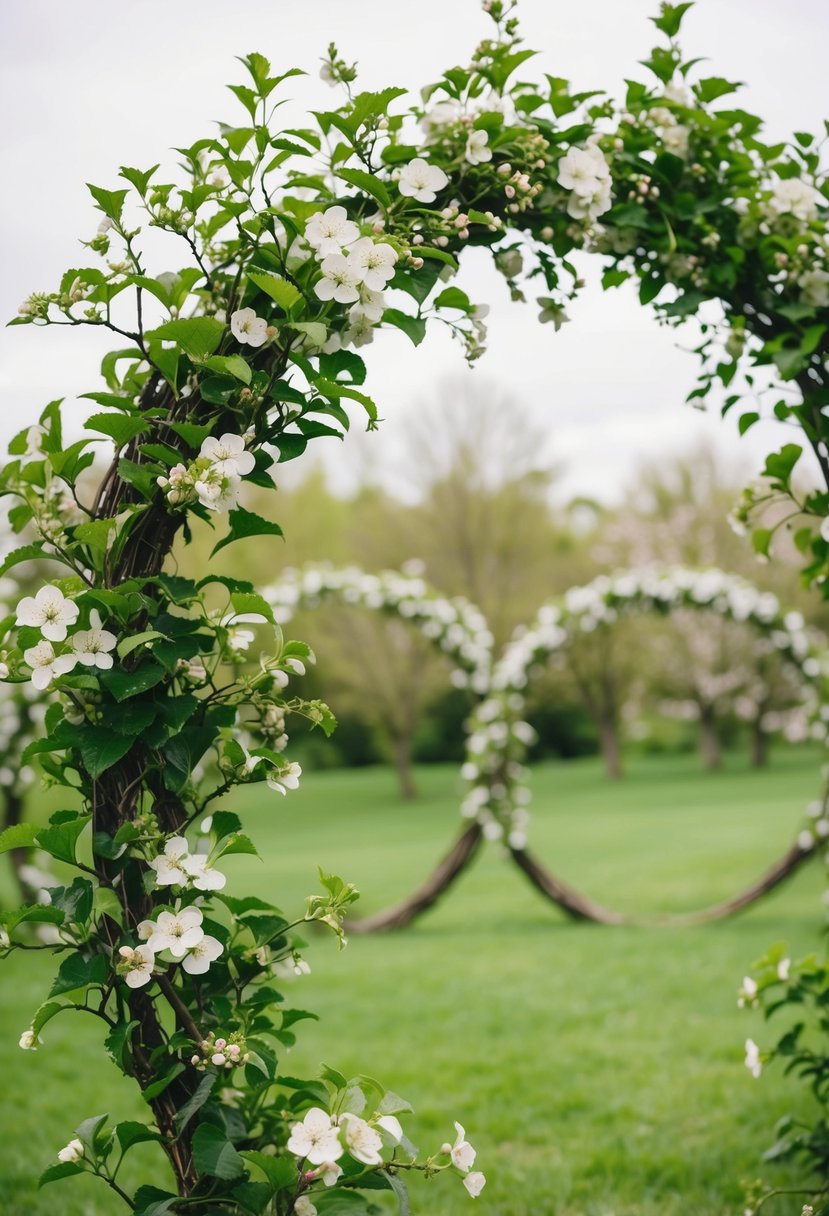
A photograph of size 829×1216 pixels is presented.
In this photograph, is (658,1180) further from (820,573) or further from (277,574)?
(277,574)

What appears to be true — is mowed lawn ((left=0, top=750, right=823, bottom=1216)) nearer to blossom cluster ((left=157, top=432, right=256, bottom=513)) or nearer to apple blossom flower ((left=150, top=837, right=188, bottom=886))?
apple blossom flower ((left=150, top=837, right=188, bottom=886))

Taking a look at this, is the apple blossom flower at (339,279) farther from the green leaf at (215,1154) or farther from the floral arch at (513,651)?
the floral arch at (513,651)

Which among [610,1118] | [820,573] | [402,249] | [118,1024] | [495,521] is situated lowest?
[610,1118]

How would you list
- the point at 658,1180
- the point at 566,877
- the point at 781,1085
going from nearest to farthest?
the point at 658,1180 < the point at 781,1085 < the point at 566,877

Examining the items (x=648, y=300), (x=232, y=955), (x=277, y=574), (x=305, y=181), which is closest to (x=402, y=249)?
(x=305, y=181)

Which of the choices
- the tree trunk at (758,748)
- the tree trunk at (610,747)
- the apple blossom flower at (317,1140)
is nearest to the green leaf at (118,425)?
the apple blossom flower at (317,1140)

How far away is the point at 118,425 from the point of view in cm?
160

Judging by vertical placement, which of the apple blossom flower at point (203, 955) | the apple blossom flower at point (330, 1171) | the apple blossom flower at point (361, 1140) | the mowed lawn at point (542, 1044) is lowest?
the mowed lawn at point (542, 1044)

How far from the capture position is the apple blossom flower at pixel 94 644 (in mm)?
1540

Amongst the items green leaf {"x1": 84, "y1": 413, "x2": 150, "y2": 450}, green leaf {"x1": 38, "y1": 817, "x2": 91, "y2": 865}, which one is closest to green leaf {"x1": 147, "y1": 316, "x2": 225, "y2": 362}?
green leaf {"x1": 84, "y1": 413, "x2": 150, "y2": 450}

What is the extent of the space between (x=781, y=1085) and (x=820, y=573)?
2.35 meters

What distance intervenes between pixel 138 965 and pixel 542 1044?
352cm

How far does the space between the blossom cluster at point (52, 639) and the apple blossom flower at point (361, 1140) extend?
76cm

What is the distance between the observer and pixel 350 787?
23.8m
